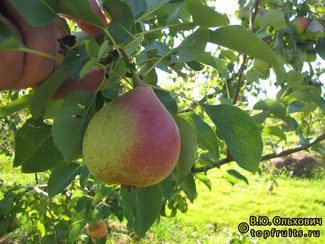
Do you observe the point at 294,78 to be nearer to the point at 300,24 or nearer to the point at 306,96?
the point at 306,96

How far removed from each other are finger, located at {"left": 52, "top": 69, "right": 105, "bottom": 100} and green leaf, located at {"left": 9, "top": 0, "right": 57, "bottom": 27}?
172mm

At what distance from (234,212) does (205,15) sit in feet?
12.9

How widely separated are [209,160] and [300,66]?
3.92ft

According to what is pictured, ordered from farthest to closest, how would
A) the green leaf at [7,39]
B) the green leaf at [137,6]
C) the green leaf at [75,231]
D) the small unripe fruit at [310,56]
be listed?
the small unripe fruit at [310,56] < the green leaf at [75,231] < the green leaf at [137,6] < the green leaf at [7,39]

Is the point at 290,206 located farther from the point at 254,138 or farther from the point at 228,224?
the point at 254,138

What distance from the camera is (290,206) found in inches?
161

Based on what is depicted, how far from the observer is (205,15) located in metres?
0.49

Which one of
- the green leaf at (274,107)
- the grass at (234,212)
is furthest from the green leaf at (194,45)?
the grass at (234,212)

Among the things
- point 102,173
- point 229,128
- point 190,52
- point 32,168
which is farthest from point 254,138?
point 32,168

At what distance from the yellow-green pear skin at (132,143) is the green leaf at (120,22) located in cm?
13

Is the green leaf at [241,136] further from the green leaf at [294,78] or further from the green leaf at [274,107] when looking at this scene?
the green leaf at [294,78]

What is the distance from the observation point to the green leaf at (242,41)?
1.83 feet

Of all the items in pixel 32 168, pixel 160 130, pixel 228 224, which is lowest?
pixel 228 224

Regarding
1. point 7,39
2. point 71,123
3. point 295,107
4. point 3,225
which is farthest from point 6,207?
point 295,107
